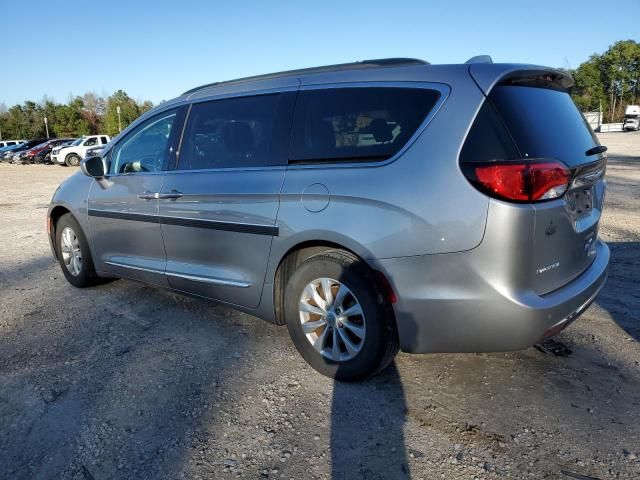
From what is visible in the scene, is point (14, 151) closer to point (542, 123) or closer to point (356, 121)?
point (356, 121)

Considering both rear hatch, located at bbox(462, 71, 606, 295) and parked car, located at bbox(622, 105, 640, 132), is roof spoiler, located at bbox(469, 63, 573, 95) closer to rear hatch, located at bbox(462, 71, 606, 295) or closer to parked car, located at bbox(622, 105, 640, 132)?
rear hatch, located at bbox(462, 71, 606, 295)

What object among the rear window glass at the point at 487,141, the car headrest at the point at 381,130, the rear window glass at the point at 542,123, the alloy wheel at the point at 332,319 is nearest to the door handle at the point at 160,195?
the alloy wheel at the point at 332,319

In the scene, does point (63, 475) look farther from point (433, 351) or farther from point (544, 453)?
point (544, 453)

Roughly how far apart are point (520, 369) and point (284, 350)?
1.56 metres

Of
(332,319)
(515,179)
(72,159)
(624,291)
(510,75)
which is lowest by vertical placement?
(624,291)

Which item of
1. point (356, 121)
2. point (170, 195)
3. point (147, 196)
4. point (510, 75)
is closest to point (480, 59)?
point (510, 75)

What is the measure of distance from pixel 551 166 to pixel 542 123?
33cm

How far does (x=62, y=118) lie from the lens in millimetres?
65250

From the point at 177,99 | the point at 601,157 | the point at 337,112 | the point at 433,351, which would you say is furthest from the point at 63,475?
the point at 601,157

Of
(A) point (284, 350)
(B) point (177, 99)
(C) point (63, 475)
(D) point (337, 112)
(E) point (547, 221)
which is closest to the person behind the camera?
(C) point (63, 475)

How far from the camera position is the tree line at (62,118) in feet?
213

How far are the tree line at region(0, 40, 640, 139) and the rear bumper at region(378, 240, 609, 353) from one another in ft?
206

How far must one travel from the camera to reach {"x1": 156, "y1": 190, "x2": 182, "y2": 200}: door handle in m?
3.73

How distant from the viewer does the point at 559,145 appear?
266 cm
